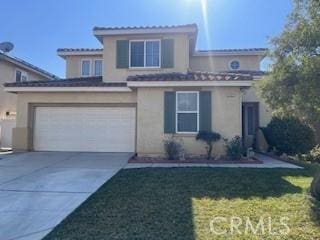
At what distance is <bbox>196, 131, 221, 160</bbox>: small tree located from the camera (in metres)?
14.2

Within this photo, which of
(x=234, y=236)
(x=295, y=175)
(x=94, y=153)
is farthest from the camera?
(x=94, y=153)

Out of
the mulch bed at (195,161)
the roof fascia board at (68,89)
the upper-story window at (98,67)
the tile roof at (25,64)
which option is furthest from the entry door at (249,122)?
the tile roof at (25,64)

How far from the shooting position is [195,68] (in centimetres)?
2206

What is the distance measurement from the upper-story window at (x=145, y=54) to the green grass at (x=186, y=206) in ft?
27.6

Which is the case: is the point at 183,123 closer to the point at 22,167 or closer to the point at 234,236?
the point at 22,167

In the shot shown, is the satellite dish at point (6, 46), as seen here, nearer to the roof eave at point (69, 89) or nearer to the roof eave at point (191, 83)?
the roof eave at point (69, 89)

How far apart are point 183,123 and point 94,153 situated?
4.94m

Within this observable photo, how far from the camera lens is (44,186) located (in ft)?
29.4

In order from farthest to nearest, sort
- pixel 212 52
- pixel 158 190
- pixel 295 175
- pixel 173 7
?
pixel 212 52
pixel 173 7
pixel 295 175
pixel 158 190

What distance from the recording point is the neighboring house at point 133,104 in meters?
14.6

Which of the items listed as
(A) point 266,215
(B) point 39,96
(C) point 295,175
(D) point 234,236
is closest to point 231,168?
(C) point 295,175

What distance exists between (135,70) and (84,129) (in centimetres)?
419

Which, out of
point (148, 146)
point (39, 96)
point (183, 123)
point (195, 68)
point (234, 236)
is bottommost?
point (234, 236)

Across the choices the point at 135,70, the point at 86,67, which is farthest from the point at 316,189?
the point at 86,67
